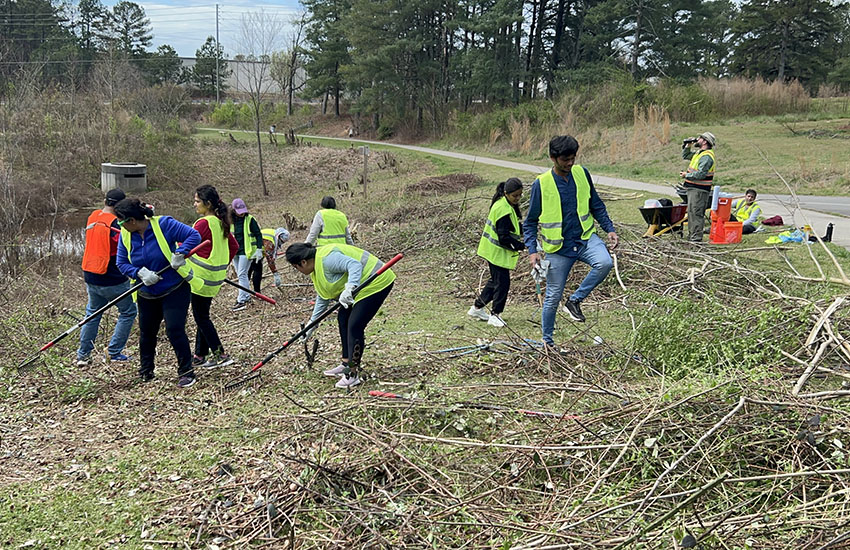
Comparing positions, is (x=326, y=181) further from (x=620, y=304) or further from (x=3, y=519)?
(x=3, y=519)

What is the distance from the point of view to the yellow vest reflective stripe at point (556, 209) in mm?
5238

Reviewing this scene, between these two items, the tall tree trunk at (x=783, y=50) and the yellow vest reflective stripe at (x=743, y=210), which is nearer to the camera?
the yellow vest reflective stripe at (x=743, y=210)

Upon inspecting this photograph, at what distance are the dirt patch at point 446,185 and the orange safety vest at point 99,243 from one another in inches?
428

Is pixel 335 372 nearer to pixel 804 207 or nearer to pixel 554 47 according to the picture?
pixel 804 207

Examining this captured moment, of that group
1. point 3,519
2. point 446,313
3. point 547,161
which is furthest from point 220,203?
point 547,161

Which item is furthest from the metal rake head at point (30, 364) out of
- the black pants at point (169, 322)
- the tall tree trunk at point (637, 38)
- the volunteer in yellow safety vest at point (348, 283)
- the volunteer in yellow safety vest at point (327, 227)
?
the tall tree trunk at point (637, 38)

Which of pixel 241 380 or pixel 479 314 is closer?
pixel 241 380

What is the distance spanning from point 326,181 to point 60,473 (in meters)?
21.5

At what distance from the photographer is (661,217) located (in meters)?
9.41

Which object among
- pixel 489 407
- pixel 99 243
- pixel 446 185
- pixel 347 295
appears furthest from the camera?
pixel 446 185

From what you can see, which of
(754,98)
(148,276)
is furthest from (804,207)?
(754,98)

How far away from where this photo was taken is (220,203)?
20.6 feet

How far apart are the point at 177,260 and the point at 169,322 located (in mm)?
565

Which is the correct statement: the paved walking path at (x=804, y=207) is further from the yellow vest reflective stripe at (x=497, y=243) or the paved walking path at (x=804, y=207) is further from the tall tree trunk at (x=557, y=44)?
the tall tree trunk at (x=557, y=44)
